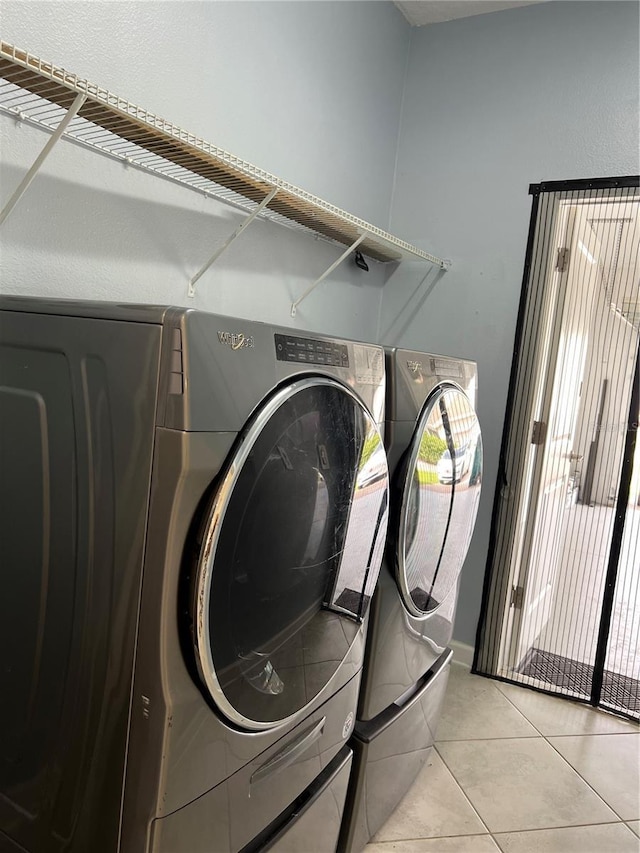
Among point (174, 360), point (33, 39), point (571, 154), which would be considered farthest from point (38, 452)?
point (571, 154)

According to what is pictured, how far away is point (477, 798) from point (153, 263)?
1875mm

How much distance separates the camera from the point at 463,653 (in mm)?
2811

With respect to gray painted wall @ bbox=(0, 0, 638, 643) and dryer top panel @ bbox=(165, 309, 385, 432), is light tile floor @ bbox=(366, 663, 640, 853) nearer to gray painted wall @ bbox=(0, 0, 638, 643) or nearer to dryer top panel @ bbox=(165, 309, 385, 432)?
gray painted wall @ bbox=(0, 0, 638, 643)

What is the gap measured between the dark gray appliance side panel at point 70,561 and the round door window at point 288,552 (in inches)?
4.9

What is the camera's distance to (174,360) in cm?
90

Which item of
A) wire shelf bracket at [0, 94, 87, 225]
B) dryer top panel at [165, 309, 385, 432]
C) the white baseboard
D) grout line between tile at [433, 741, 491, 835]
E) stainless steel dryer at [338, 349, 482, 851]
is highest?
wire shelf bracket at [0, 94, 87, 225]

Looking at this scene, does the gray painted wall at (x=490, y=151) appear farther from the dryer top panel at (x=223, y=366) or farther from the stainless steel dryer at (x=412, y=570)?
the dryer top panel at (x=223, y=366)

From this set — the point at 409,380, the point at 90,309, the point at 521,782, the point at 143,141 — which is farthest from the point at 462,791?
the point at 143,141

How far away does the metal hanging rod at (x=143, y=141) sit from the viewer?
1074 millimetres

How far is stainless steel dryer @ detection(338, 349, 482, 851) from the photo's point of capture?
1532mm

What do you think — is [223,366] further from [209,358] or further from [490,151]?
[490,151]

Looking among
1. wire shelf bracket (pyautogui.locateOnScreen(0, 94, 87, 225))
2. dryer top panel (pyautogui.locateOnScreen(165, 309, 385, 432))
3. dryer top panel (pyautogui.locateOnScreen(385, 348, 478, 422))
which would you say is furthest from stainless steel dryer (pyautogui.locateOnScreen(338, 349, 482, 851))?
wire shelf bracket (pyautogui.locateOnScreen(0, 94, 87, 225))

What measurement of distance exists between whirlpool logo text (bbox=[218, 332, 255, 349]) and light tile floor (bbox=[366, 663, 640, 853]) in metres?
1.50

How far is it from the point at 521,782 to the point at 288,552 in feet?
5.02
